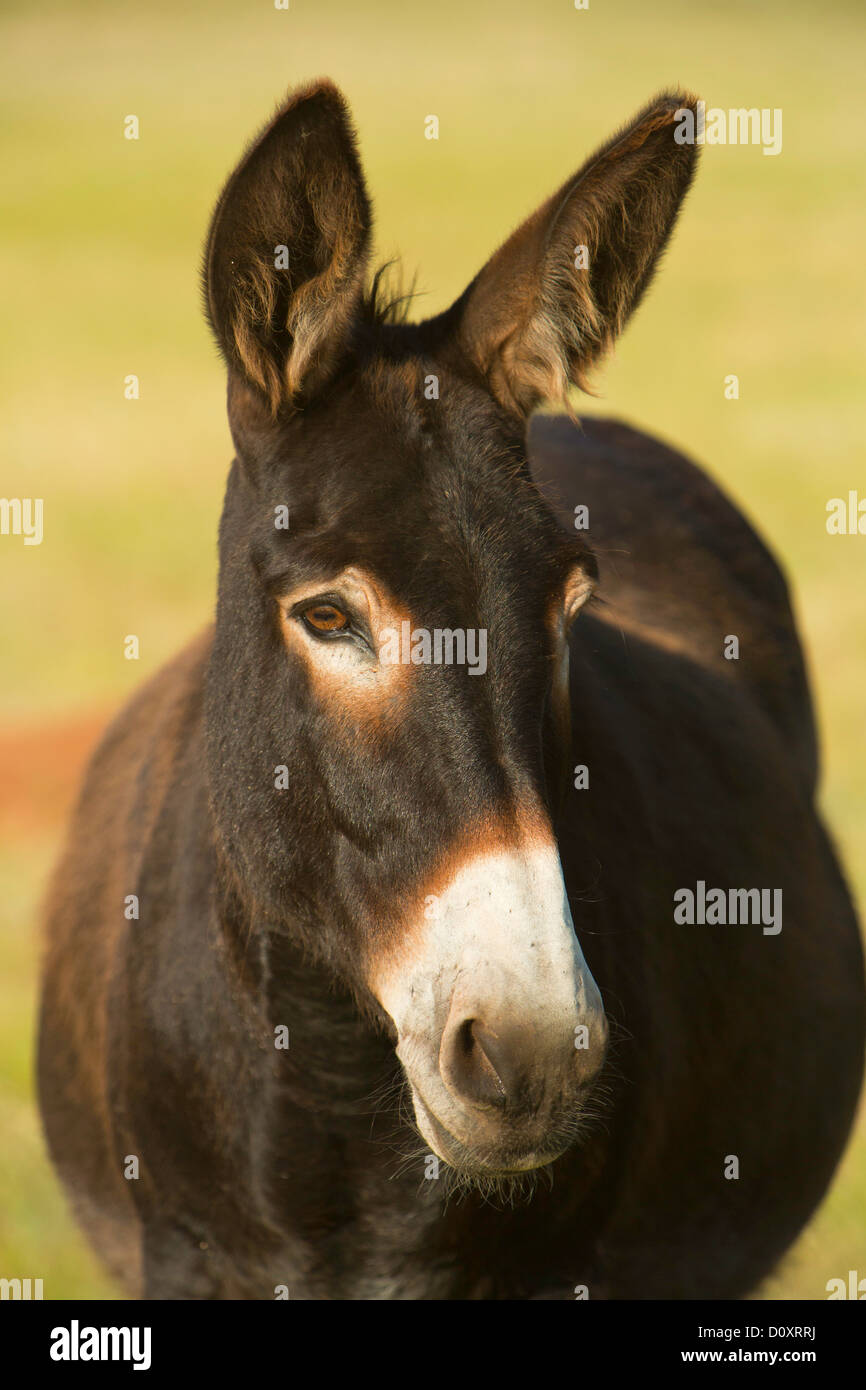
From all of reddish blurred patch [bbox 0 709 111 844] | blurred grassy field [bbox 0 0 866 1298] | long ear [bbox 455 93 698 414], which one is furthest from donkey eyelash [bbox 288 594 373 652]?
reddish blurred patch [bbox 0 709 111 844]

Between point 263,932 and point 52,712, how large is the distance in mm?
7962

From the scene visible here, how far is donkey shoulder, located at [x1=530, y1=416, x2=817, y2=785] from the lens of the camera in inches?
197

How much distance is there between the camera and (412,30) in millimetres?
31969

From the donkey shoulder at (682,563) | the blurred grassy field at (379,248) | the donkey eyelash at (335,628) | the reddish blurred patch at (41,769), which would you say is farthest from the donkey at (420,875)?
the reddish blurred patch at (41,769)

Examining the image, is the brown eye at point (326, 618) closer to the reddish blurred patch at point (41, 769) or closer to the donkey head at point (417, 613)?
the donkey head at point (417, 613)

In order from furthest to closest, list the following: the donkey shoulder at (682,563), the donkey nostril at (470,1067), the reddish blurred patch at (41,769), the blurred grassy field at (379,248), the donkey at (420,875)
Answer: the blurred grassy field at (379,248) < the reddish blurred patch at (41,769) < the donkey shoulder at (682,563) < the donkey at (420,875) < the donkey nostril at (470,1067)

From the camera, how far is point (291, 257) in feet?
9.47

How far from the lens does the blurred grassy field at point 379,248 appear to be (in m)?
10.1

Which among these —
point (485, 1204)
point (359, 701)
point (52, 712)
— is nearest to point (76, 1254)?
point (485, 1204)

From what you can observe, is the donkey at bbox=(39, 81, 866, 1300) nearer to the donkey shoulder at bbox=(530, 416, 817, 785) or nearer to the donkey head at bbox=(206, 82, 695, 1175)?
the donkey head at bbox=(206, 82, 695, 1175)

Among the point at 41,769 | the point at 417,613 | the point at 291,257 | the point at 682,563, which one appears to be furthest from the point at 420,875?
the point at 41,769

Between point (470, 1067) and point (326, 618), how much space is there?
2.90 ft

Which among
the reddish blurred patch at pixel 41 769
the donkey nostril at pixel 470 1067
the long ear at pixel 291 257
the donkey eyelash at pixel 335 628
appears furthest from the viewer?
the reddish blurred patch at pixel 41 769

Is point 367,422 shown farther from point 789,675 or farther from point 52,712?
point 52,712
